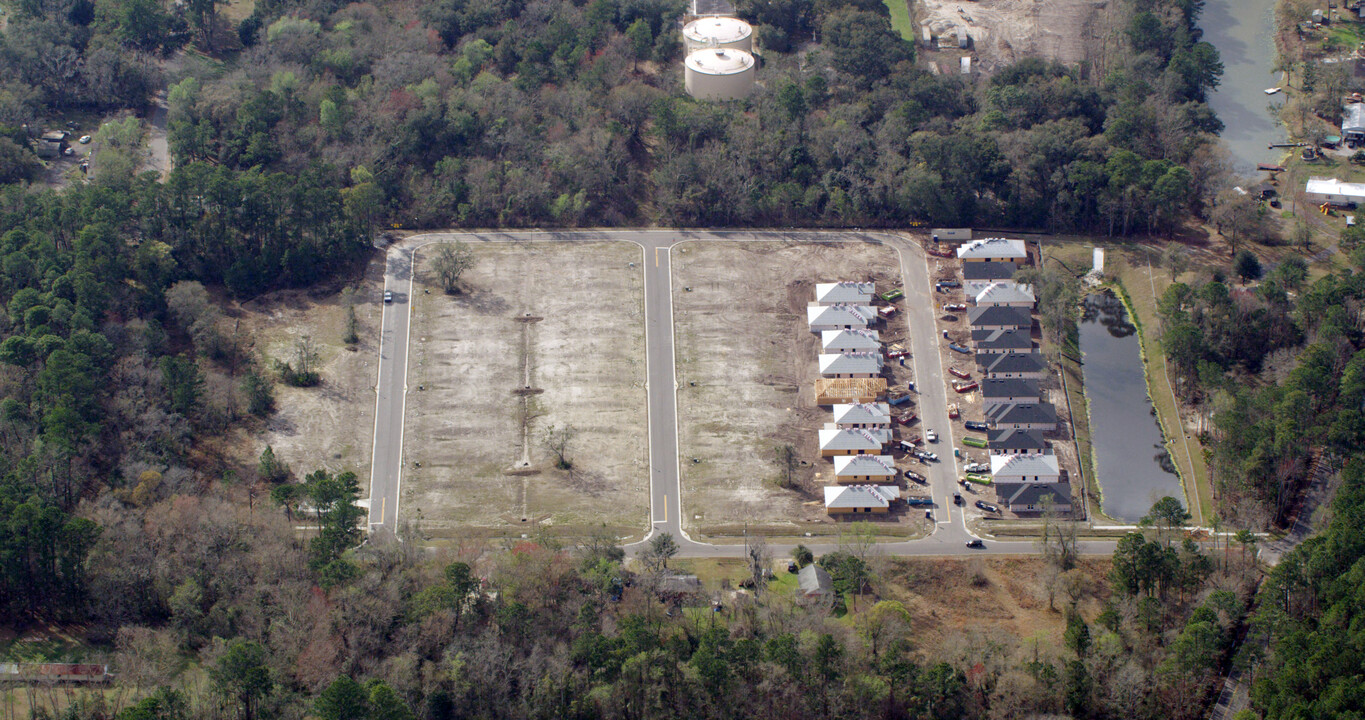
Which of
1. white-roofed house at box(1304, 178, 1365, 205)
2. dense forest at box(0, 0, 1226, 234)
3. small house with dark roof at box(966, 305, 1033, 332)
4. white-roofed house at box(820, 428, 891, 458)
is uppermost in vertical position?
dense forest at box(0, 0, 1226, 234)

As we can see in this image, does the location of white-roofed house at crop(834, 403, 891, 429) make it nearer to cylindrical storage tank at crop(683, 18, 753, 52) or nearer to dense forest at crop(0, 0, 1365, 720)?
dense forest at crop(0, 0, 1365, 720)

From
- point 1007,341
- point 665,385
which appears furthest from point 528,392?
point 1007,341

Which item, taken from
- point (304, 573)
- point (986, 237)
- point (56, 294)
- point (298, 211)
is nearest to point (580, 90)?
point (298, 211)

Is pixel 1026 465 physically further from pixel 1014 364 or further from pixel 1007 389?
pixel 1014 364

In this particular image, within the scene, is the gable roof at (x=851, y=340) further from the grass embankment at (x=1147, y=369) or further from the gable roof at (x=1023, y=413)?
the grass embankment at (x=1147, y=369)

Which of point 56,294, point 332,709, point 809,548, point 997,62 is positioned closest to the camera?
point 332,709

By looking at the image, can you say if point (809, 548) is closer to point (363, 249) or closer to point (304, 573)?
point (304, 573)

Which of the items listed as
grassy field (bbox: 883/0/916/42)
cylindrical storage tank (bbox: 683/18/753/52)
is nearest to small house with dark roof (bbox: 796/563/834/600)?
cylindrical storage tank (bbox: 683/18/753/52)

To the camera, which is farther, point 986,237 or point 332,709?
point 986,237
